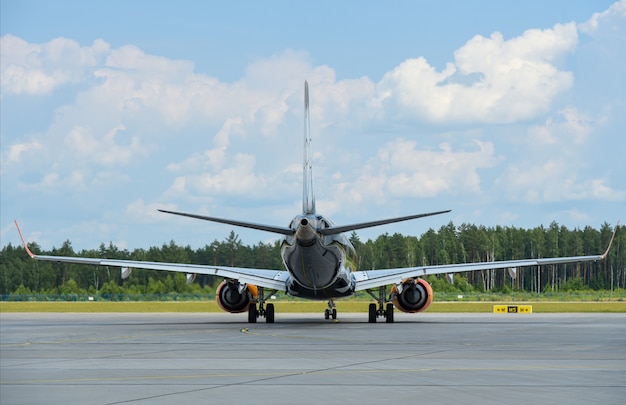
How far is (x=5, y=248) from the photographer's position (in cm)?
18800

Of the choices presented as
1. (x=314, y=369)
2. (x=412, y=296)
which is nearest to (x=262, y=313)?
(x=412, y=296)

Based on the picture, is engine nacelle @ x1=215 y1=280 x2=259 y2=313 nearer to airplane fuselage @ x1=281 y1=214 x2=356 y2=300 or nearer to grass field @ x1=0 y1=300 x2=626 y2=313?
airplane fuselage @ x1=281 y1=214 x2=356 y2=300

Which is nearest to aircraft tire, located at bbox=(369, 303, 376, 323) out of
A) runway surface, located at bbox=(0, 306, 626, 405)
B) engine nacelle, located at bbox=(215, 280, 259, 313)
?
engine nacelle, located at bbox=(215, 280, 259, 313)

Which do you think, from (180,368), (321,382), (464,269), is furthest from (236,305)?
(321,382)

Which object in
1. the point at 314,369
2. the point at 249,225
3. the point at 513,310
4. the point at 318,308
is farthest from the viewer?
the point at 318,308

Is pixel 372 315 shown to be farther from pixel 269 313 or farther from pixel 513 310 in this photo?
pixel 513 310

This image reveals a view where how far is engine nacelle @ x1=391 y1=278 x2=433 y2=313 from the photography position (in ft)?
158

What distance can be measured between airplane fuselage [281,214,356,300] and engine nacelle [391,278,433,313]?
2740mm

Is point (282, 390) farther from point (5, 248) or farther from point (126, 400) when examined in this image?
point (5, 248)

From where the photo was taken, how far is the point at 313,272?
1672 inches

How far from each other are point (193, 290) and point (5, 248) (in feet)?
370

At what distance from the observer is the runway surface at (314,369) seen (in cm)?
1496

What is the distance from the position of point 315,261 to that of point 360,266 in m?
115

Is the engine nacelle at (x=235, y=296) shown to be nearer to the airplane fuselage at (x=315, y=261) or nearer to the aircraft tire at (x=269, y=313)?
the aircraft tire at (x=269, y=313)
